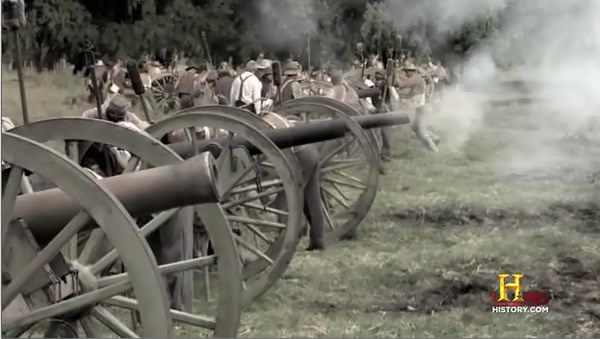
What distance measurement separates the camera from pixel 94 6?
600 cm

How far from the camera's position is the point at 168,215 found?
112 inches

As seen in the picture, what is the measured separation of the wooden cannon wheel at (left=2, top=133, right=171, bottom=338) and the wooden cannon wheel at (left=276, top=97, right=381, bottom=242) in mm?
3240

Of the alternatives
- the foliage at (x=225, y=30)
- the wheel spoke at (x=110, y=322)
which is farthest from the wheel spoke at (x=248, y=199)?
the wheel spoke at (x=110, y=322)

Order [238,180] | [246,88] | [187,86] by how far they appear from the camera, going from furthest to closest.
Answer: [187,86] < [246,88] < [238,180]

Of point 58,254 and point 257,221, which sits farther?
point 257,221

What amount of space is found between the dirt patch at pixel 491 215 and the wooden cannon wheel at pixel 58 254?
12.7 feet

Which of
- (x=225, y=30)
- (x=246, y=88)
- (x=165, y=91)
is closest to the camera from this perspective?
→ (x=246, y=88)

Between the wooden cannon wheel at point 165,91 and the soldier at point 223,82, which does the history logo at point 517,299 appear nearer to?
the wooden cannon wheel at point 165,91

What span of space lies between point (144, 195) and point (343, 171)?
155 inches

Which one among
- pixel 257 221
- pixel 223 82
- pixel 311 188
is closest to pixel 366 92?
pixel 223 82

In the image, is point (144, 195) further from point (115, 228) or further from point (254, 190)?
point (254, 190)

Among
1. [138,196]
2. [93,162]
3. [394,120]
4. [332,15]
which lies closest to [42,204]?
[138,196]

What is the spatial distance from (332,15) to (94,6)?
77.0 inches

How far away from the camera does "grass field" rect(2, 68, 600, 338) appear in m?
3.91
